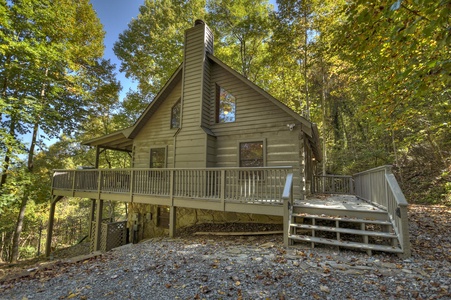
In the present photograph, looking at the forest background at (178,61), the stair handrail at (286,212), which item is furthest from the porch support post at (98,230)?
the stair handrail at (286,212)

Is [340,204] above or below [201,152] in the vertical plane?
below

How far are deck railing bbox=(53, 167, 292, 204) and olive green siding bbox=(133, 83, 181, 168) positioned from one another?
128 centimetres

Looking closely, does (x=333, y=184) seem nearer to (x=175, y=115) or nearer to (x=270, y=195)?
(x=270, y=195)

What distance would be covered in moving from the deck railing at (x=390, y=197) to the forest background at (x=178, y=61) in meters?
1.50

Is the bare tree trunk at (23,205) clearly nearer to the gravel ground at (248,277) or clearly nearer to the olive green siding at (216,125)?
the olive green siding at (216,125)

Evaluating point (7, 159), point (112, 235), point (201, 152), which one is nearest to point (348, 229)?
point (201, 152)

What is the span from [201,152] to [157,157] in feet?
10.0

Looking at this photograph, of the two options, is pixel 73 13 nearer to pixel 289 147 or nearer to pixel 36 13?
pixel 36 13

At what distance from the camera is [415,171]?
13.4 meters

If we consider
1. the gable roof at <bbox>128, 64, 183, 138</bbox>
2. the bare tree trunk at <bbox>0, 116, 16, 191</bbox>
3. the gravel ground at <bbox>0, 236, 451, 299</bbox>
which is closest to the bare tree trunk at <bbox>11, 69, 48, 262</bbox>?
the bare tree trunk at <bbox>0, 116, 16, 191</bbox>

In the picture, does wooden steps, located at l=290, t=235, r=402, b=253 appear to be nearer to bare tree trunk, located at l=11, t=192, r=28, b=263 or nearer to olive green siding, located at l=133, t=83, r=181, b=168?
olive green siding, located at l=133, t=83, r=181, b=168

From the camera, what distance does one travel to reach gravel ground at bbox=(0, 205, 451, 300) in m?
3.13

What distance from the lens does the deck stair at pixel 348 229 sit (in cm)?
452

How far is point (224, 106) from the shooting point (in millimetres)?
9352
